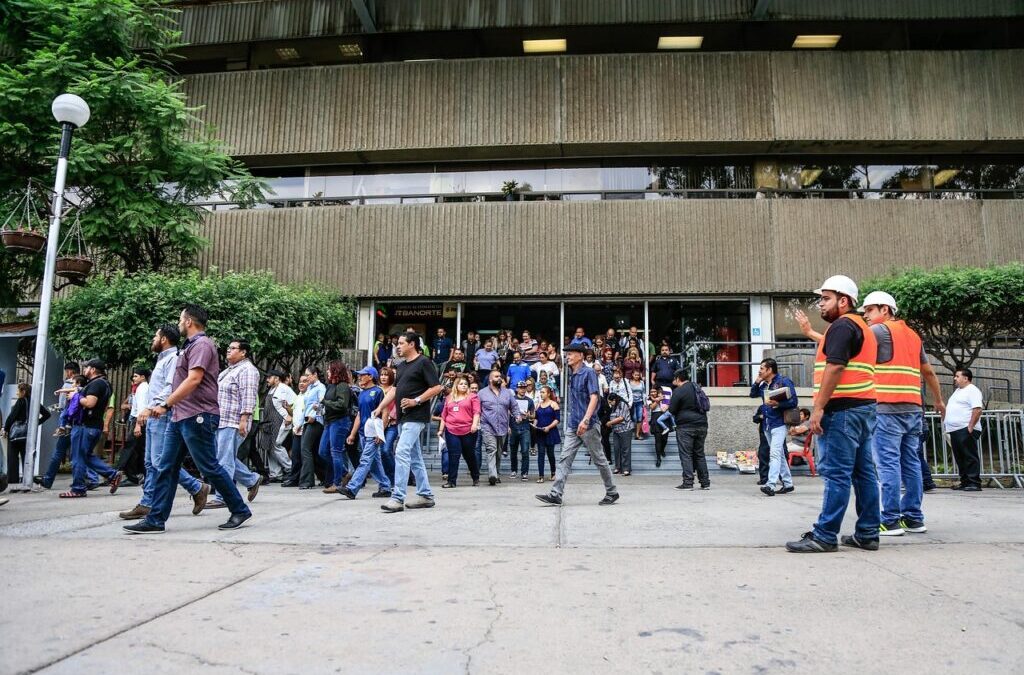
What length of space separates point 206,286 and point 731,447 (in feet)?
35.2

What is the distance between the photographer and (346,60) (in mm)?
19750

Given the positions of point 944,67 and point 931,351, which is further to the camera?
point 944,67

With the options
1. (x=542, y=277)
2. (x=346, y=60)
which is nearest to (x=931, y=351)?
(x=542, y=277)

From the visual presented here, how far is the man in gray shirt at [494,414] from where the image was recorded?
1176 cm

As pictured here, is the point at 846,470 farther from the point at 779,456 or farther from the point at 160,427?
the point at 160,427

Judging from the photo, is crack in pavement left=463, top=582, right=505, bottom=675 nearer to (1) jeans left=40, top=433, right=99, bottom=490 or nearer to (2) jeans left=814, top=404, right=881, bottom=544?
(2) jeans left=814, top=404, right=881, bottom=544

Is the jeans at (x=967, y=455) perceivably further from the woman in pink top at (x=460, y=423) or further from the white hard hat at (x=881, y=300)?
the woman in pink top at (x=460, y=423)

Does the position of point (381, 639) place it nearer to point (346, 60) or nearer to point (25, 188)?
point (25, 188)

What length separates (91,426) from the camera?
938cm

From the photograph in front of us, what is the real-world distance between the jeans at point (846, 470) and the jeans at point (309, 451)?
25.4 feet

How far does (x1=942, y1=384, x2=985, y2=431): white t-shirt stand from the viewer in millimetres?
9789

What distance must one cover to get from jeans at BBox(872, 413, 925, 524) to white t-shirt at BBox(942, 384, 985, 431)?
5.03 m

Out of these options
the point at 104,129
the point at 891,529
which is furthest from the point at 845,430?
the point at 104,129

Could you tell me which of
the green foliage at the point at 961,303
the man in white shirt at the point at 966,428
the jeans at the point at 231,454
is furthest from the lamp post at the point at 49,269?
the green foliage at the point at 961,303
